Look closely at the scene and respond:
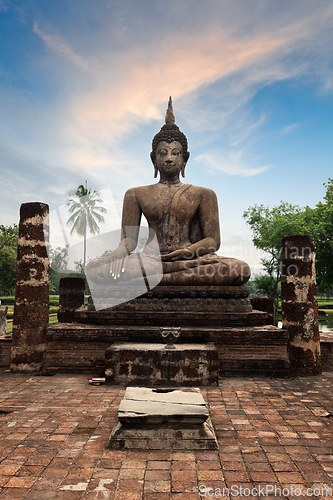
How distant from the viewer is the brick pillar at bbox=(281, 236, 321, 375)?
6.05m

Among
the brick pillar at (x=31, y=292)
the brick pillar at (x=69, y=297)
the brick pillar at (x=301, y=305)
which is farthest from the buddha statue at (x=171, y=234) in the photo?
the brick pillar at (x=69, y=297)

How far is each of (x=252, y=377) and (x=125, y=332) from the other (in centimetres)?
223

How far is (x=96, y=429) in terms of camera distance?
3.61 metres

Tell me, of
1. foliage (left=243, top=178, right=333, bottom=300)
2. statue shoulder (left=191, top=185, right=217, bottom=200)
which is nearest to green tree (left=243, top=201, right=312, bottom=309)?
foliage (left=243, top=178, right=333, bottom=300)

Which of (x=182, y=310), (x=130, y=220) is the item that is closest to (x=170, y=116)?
(x=130, y=220)

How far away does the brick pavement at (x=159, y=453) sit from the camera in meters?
2.60

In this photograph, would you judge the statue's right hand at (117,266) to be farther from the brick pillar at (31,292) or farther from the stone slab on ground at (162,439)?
the stone slab on ground at (162,439)

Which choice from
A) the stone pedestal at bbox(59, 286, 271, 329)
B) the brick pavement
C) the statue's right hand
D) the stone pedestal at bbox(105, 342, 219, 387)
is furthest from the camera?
the statue's right hand

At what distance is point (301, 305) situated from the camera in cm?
620

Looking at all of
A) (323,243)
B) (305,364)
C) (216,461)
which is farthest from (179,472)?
(323,243)

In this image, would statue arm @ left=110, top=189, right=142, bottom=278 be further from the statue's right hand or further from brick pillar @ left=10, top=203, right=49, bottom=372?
brick pillar @ left=10, top=203, right=49, bottom=372

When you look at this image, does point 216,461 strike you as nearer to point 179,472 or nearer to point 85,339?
point 179,472

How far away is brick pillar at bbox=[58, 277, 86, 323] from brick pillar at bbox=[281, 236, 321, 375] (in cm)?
700

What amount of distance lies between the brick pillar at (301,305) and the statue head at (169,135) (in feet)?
12.6
